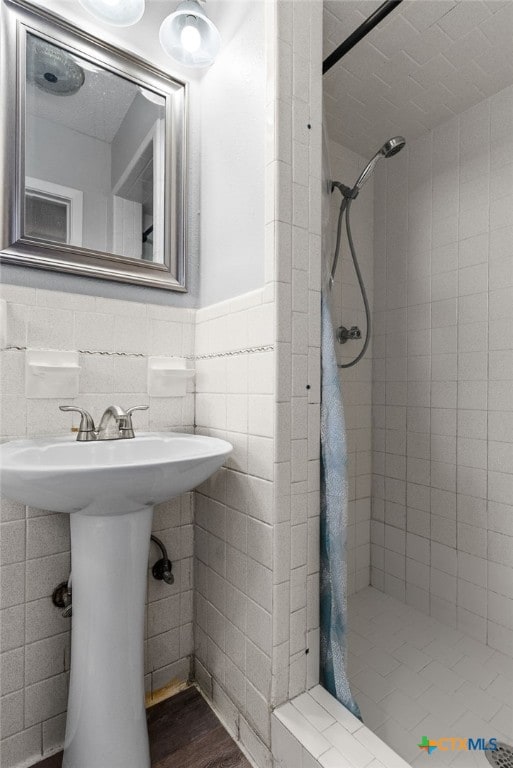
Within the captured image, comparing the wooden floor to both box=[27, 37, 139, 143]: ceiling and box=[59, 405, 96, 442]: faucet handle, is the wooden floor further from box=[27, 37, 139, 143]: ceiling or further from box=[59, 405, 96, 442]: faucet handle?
box=[27, 37, 139, 143]: ceiling

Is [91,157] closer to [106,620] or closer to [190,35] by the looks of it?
[190,35]

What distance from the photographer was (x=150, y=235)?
1.25 metres

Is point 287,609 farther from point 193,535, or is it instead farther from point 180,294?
point 180,294

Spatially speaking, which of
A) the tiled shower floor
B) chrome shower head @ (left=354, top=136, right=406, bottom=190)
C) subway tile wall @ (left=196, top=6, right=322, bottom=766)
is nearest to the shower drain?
the tiled shower floor

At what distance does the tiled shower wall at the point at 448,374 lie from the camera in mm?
1529

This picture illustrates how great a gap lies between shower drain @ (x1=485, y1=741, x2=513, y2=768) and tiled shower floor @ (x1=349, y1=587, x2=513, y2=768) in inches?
0.8

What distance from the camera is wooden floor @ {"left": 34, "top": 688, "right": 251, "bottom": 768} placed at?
102 centimetres

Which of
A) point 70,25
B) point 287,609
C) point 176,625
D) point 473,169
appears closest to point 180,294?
point 70,25

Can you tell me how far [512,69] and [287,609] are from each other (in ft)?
6.40

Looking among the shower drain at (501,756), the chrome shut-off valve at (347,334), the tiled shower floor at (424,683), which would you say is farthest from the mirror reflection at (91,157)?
the shower drain at (501,756)

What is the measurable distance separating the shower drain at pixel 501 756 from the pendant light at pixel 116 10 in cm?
224

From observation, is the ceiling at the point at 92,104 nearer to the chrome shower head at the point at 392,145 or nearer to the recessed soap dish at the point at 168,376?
the recessed soap dish at the point at 168,376

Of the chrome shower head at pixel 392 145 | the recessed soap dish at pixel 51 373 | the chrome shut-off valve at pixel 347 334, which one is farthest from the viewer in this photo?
the chrome shut-off valve at pixel 347 334

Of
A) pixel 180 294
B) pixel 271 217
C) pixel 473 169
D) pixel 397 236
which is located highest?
pixel 473 169
